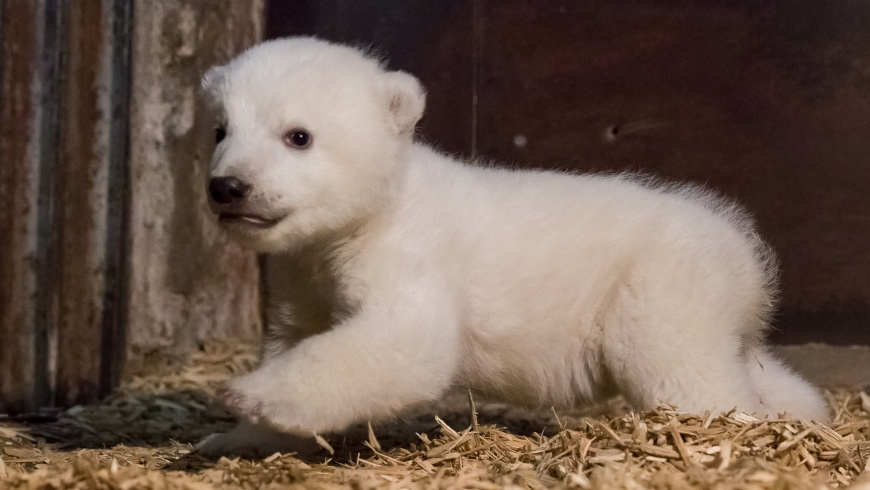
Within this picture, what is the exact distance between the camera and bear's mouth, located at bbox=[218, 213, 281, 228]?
4.30 m

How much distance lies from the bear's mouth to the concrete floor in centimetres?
382

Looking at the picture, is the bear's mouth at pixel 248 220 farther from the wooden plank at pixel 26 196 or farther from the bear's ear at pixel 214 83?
the wooden plank at pixel 26 196

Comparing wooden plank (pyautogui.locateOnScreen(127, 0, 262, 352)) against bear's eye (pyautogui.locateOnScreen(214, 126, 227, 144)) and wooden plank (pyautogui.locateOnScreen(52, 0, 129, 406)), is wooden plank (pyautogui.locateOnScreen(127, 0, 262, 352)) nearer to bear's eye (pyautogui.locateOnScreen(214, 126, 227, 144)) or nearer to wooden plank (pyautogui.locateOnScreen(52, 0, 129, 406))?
wooden plank (pyautogui.locateOnScreen(52, 0, 129, 406))

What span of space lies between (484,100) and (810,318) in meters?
2.56

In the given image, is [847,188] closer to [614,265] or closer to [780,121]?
[780,121]

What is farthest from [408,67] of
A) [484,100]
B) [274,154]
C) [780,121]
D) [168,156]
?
[274,154]

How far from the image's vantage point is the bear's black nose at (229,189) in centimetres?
422

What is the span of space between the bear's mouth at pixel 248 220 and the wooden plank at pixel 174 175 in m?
3.03

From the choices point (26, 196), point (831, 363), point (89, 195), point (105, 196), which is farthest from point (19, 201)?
point (831, 363)

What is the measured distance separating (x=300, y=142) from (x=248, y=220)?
42 cm

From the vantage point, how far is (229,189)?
4219mm

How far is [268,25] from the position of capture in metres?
7.55

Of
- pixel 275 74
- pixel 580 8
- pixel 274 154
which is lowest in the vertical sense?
pixel 274 154

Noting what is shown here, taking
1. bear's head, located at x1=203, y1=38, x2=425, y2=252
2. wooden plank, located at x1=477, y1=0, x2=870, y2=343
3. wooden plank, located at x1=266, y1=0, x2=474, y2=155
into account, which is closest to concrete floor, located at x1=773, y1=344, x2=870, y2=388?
wooden plank, located at x1=477, y1=0, x2=870, y2=343
